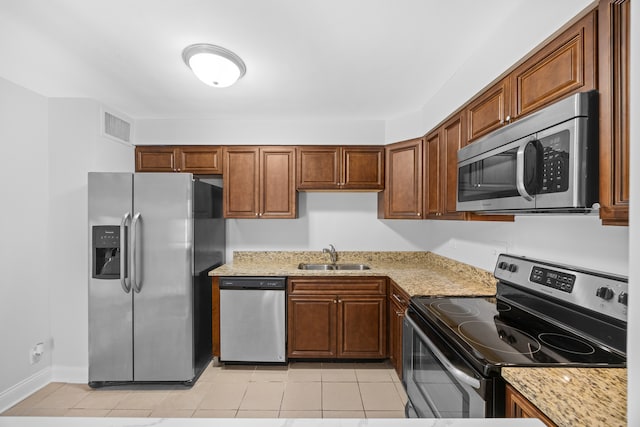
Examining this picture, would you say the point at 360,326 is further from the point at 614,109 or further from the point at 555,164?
the point at 614,109

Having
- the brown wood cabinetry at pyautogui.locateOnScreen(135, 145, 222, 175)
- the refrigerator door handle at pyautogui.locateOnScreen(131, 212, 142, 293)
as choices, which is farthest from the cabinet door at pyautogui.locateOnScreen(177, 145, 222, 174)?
the refrigerator door handle at pyautogui.locateOnScreen(131, 212, 142, 293)

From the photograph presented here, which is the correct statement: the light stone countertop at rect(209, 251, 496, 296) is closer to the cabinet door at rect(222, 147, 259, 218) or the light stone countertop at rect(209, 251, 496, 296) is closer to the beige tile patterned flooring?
the cabinet door at rect(222, 147, 259, 218)

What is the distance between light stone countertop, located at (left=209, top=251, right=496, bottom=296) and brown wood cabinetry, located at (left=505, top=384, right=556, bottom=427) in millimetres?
1040

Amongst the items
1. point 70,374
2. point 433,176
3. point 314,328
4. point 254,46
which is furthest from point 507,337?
point 70,374

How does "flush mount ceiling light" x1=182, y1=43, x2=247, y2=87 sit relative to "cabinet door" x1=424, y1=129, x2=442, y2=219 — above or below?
above

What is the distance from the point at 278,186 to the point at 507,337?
2459 millimetres

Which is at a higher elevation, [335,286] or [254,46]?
[254,46]

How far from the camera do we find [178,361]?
2.70 meters

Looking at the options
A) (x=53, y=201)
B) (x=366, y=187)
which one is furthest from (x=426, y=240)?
(x=53, y=201)

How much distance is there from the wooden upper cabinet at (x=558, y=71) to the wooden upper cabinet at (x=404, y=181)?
1495mm

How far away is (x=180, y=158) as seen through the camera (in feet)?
11.2

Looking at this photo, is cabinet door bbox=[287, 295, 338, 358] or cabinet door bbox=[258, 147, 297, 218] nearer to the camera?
cabinet door bbox=[287, 295, 338, 358]

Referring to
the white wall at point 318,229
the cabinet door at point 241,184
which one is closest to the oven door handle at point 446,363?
the white wall at point 318,229

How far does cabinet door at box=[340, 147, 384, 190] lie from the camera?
338cm
